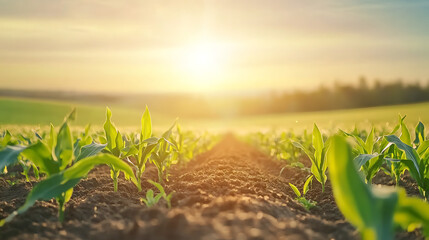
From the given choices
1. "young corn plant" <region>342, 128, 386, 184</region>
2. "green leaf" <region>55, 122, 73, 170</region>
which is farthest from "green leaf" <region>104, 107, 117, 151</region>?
"young corn plant" <region>342, 128, 386, 184</region>

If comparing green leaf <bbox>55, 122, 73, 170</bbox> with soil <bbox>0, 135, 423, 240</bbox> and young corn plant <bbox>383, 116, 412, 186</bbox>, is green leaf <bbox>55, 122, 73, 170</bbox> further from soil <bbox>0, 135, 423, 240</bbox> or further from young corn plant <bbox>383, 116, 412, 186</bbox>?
Result: young corn plant <bbox>383, 116, 412, 186</bbox>

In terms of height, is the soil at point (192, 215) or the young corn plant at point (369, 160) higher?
the young corn plant at point (369, 160)

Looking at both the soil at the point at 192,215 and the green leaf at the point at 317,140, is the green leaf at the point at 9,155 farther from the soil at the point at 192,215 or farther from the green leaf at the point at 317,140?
the green leaf at the point at 317,140

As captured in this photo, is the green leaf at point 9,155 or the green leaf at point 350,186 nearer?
the green leaf at point 350,186

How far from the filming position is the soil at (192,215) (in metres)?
2.40

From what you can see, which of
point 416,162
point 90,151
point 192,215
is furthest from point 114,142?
point 416,162

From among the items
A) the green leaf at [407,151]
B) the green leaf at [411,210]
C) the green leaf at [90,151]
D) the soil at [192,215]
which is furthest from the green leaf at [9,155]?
the green leaf at [407,151]

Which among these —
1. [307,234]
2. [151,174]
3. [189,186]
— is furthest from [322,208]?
[151,174]

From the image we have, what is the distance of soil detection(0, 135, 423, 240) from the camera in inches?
94.6

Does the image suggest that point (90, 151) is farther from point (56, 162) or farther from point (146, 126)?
point (146, 126)

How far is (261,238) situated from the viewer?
227 cm

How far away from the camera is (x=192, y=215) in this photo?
2.72m

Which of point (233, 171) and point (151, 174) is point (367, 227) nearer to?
point (233, 171)

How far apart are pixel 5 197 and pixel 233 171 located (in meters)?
3.29
